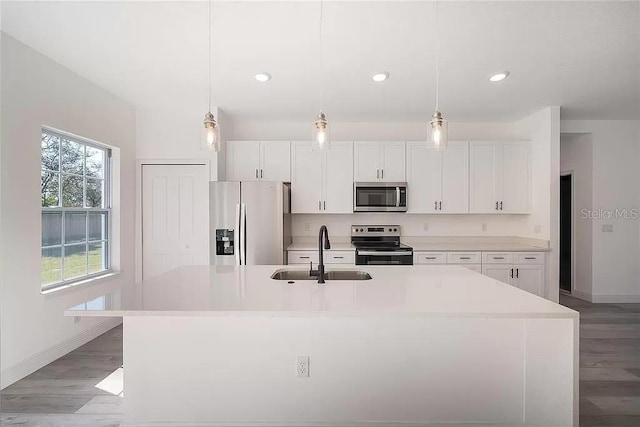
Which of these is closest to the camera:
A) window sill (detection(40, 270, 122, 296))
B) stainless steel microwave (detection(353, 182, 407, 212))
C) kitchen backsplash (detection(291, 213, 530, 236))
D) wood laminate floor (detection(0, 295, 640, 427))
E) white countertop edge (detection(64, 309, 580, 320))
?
white countertop edge (detection(64, 309, 580, 320))

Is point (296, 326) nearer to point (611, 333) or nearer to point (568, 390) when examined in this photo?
point (568, 390)

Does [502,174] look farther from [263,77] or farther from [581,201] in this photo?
[263,77]

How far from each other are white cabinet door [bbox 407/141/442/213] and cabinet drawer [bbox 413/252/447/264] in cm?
62

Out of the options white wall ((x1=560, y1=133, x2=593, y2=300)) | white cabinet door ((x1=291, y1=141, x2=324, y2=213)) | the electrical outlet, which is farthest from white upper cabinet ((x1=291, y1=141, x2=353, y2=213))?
white wall ((x1=560, y1=133, x2=593, y2=300))

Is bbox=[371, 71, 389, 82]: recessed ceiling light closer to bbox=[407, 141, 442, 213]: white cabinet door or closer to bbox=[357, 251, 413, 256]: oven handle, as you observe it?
bbox=[407, 141, 442, 213]: white cabinet door

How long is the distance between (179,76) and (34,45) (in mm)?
1071

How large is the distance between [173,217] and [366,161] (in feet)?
8.52

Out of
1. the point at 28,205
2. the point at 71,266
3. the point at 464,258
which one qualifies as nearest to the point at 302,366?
the point at 28,205

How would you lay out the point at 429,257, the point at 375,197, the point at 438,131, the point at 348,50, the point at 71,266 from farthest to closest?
the point at 375,197, the point at 429,257, the point at 71,266, the point at 348,50, the point at 438,131

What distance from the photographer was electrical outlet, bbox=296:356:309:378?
1.72 metres

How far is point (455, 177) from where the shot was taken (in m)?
4.33

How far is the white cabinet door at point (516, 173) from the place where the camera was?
4.31m

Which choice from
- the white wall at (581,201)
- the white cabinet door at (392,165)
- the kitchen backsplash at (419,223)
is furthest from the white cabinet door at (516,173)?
the white cabinet door at (392,165)

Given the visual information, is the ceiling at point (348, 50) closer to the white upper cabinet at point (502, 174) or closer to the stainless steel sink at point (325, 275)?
the white upper cabinet at point (502, 174)
